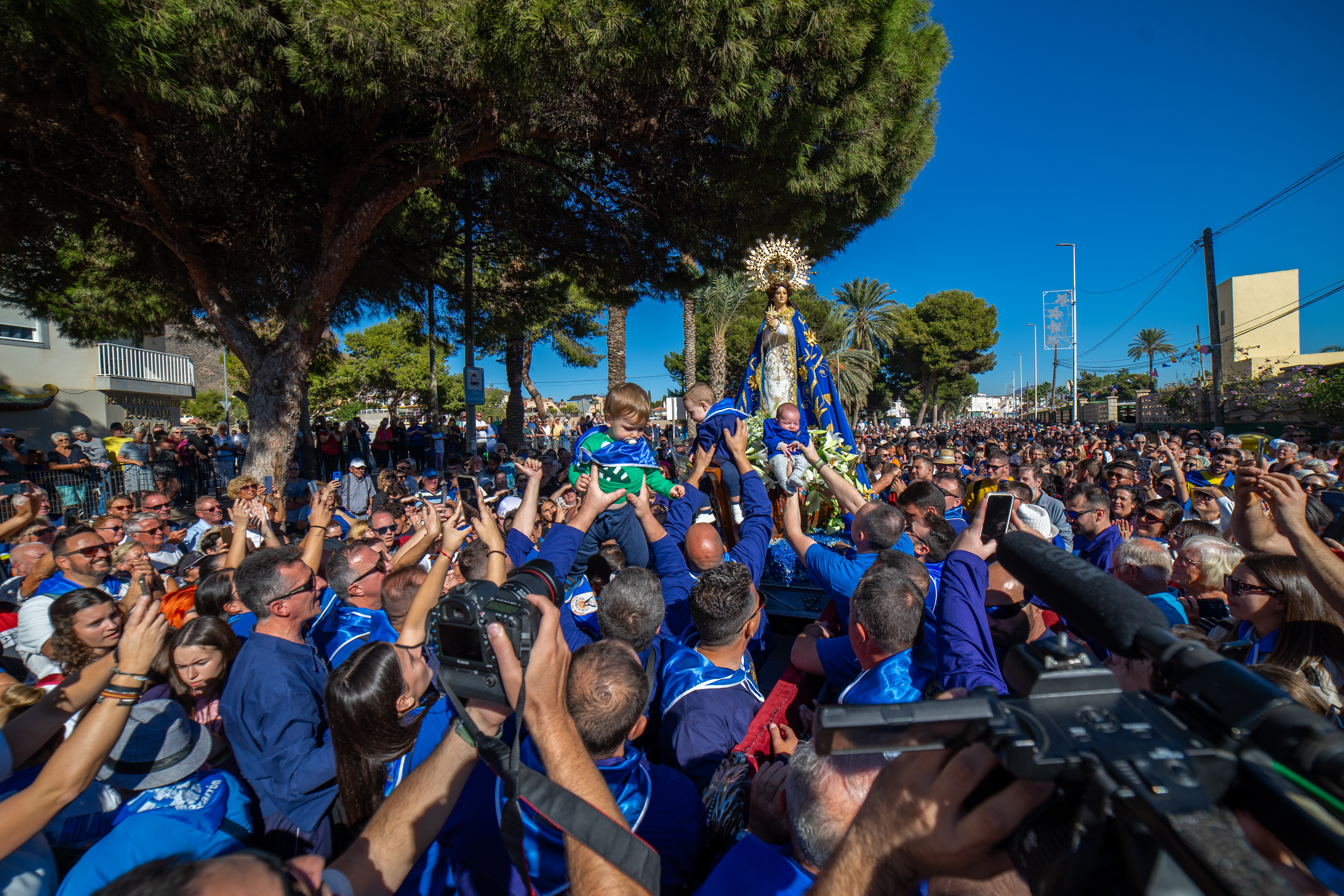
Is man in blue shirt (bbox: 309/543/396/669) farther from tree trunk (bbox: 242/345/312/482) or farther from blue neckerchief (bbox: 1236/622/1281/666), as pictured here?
tree trunk (bbox: 242/345/312/482)

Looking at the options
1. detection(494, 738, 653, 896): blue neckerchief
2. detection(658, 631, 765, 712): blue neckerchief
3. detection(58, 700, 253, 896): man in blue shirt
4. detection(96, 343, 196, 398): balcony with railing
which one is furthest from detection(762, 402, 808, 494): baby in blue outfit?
detection(96, 343, 196, 398): balcony with railing

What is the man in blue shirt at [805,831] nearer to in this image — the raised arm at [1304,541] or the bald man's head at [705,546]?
the raised arm at [1304,541]

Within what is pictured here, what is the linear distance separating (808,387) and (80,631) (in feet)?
20.9

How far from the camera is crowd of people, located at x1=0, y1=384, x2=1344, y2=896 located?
1357mm

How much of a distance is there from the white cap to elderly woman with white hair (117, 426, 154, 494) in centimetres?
1358

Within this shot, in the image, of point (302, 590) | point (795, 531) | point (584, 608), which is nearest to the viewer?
point (302, 590)

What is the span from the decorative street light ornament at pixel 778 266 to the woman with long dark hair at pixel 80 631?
6.25 meters

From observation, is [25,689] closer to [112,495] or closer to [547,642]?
[547,642]

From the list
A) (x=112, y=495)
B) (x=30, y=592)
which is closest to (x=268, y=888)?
(x=30, y=592)

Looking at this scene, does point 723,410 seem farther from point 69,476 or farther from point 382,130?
point 69,476

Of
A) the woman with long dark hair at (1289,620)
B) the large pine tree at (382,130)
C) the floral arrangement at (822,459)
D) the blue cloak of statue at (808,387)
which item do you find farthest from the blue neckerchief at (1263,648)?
the large pine tree at (382,130)

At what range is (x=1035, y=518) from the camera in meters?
3.42

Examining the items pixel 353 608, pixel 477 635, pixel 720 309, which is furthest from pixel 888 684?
pixel 720 309

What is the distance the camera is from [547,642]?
1.38 m
